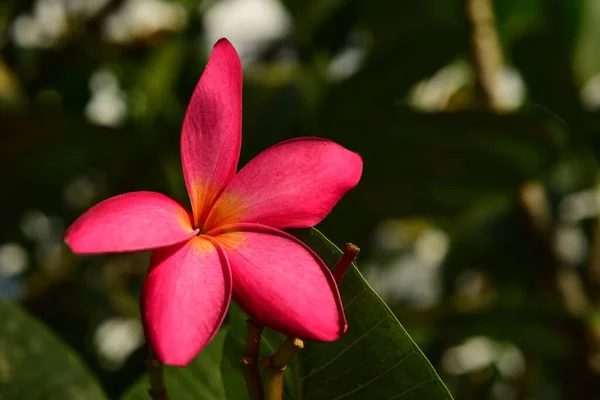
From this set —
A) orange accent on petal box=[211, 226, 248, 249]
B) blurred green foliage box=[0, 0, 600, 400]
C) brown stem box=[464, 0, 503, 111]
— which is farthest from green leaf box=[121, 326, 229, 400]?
brown stem box=[464, 0, 503, 111]

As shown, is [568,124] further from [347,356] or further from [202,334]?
[202,334]

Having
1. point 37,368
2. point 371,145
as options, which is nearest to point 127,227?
point 37,368

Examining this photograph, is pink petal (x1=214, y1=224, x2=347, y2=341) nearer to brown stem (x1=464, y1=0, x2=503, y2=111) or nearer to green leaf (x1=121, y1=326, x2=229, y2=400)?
green leaf (x1=121, y1=326, x2=229, y2=400)

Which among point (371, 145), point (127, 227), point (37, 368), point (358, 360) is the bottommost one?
point (371, 145)

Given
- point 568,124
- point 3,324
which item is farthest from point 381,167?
point 3,324

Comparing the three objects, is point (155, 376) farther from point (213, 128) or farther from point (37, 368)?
point (37, 368)

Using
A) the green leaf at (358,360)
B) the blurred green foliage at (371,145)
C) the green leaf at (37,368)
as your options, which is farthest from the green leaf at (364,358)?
the blurred green foliage at (371,145)
